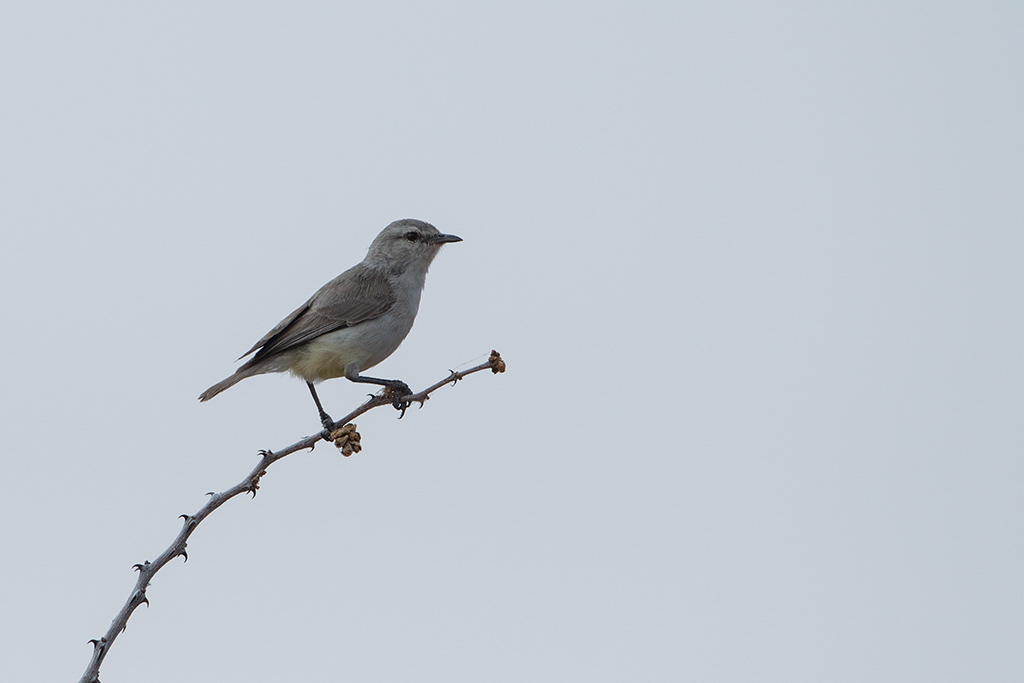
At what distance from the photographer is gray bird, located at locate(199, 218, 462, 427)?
368 inches

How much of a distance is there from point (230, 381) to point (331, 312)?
1035 millimetres

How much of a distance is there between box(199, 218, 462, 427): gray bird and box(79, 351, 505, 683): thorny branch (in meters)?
2.64

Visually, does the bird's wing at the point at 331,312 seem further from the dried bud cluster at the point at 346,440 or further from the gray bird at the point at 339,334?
the dried bud cluster at the point at 346,440

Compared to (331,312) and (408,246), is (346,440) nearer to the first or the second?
Answer: (331,312)

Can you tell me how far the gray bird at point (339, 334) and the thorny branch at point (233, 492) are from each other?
104 inches

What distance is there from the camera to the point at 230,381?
363 inches

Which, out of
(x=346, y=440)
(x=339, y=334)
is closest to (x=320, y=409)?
(x=339, y=334)

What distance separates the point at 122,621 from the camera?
3.93 meters

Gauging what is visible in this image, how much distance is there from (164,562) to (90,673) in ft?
2.11

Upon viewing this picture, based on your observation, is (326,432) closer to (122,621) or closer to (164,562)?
(164,562)

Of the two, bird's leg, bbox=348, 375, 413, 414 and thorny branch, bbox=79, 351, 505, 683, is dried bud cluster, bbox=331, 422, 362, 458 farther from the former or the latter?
bird's leg, bbox=348, 375, 413, 414

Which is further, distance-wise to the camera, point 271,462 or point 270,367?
point 270,367

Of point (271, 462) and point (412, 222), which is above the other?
point (412, 222)

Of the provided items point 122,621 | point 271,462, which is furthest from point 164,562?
point 271,462
